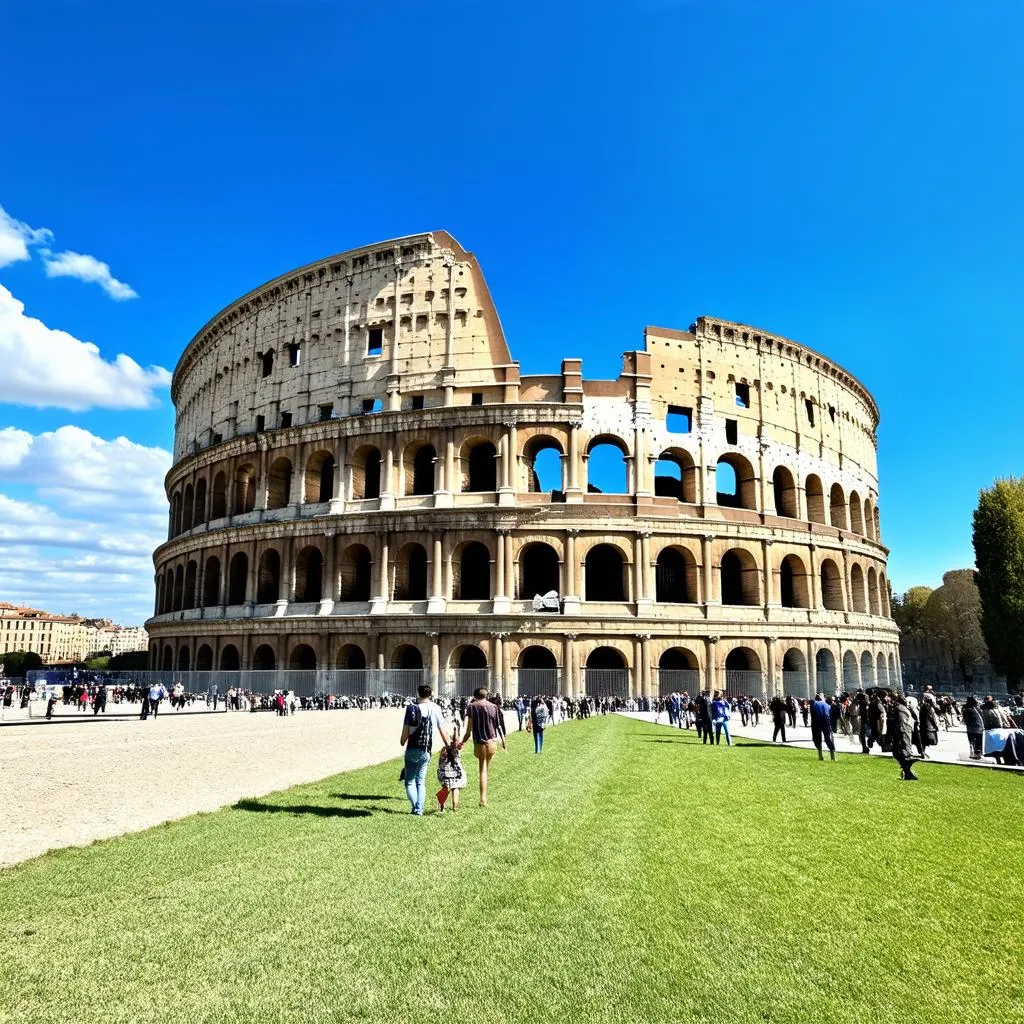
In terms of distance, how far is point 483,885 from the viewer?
542cm

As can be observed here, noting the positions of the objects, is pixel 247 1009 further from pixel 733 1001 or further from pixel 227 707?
pixel 227 707

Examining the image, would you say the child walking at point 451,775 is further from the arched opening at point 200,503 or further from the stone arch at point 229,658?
the arched opening at point 200,503

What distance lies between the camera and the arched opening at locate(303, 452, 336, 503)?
35188 mm

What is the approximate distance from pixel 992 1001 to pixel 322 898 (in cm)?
398

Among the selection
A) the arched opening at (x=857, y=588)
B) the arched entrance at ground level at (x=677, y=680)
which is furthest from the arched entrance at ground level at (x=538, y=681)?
the arched opening at (x=857, y=588)

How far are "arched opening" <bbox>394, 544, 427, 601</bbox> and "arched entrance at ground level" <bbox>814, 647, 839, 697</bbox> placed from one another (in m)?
17.8

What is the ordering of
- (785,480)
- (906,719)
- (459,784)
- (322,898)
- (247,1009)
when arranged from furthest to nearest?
(785,480)
(906,719)
(459,784)
(322,898)
(247,1009)

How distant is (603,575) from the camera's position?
113 ft

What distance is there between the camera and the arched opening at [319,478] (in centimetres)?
3519

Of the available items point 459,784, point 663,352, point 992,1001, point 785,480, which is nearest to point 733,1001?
point 992,1001

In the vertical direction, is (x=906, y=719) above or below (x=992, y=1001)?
above

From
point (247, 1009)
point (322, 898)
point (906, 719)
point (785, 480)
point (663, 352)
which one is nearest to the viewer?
point (247, 1009)

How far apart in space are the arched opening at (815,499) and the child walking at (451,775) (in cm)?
3276

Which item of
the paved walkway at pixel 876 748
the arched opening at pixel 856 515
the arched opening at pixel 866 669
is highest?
the arched opening at pixel 856 515
